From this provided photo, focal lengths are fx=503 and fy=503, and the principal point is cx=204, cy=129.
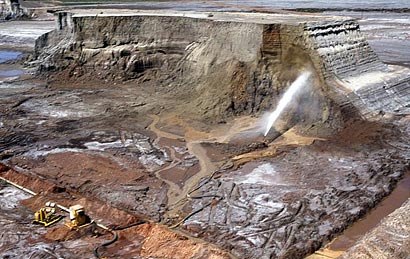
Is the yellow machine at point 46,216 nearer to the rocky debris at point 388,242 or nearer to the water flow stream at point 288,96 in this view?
the rocky debris at point 388,242

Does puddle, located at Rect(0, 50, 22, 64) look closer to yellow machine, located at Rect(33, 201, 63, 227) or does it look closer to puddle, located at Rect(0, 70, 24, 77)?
puddle, located at Rect(0, 70, 24, 77)

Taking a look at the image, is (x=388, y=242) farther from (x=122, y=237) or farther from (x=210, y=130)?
(x=210, y=130)

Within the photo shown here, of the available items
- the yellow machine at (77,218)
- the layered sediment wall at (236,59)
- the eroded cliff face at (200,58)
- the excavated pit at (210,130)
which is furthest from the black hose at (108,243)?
the layered sediment wall at (236,59)

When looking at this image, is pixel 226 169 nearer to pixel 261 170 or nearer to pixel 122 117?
pixel 261 170

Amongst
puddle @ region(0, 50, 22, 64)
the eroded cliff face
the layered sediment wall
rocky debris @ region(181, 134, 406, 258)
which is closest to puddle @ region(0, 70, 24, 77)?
the eroded cliff face

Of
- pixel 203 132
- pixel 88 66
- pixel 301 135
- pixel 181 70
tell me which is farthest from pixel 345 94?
pixel 88 66

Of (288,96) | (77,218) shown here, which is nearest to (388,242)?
(77,218)

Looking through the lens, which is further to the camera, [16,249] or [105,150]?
[105,150]
